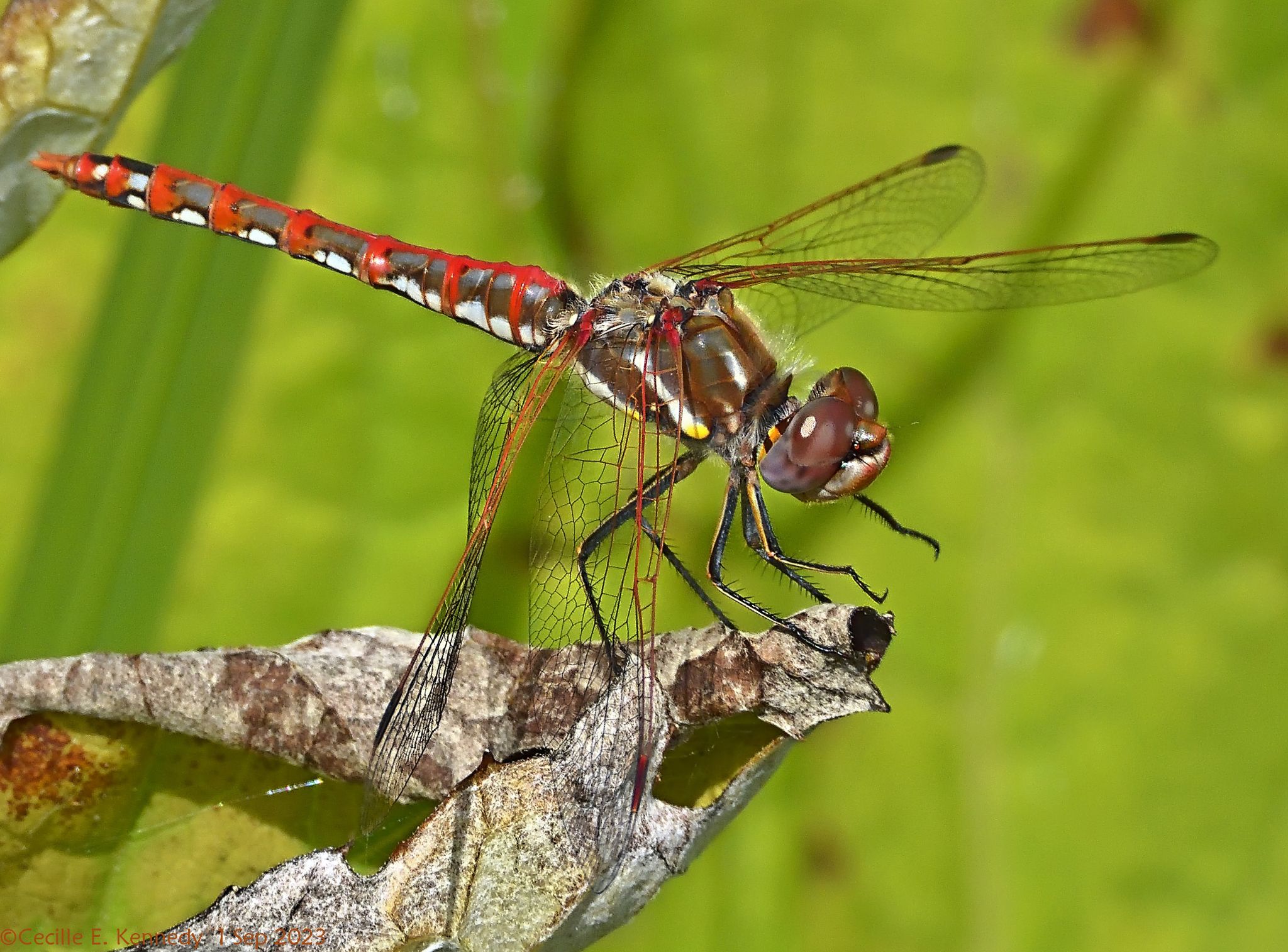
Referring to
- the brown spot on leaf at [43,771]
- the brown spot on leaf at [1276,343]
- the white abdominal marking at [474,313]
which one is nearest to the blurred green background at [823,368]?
the brown spot on leaf at [1276,343]

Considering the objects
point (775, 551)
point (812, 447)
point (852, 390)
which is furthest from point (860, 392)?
point (775, 551)

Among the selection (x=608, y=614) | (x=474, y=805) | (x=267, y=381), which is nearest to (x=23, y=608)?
(x=267, y=381)

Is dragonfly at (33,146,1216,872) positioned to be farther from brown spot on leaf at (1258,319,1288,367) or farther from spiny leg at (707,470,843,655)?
brown spot on leaf at (1258,319,1288,367)

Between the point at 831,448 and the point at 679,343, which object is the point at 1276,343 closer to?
the point at 831,448

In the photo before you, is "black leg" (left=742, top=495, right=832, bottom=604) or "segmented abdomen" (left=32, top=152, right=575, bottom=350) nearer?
"black leg" (left=742, top=495, right=832, bottom=604)

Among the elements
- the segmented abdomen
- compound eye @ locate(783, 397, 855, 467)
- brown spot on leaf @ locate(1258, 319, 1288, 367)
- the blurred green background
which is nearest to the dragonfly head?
compound eye @ locate(783, 397, 855, 467)
